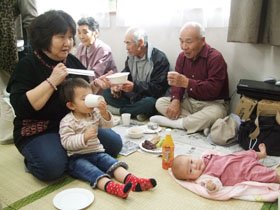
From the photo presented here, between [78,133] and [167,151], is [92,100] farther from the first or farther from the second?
[167,151]

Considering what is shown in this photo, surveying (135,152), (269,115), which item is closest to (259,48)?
(269,115)

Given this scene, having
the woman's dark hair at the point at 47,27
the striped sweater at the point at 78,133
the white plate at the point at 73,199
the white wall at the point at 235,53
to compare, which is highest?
the woman's dark hair at the point at 47,27

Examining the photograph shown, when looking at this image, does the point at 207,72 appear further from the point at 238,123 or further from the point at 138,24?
the point at 138,24

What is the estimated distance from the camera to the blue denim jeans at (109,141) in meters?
1.70

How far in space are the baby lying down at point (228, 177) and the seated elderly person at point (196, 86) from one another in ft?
2.17

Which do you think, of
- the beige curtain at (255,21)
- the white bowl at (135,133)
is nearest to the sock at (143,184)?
the white bowl at (135,133)

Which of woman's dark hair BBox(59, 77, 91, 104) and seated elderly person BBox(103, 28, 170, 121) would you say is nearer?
woman's dark hair BBox(59, 77, 91, 104)

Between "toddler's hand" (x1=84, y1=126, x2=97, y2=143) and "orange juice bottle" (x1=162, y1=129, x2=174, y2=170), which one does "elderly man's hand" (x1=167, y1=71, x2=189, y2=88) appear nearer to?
"orange juice bottle" (x1=162, y1=129, x2=174, y2=170)

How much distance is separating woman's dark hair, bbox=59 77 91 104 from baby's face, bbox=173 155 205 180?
2.09 ft

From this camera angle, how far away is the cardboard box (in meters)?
1.93

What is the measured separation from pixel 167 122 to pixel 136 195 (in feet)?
3.28

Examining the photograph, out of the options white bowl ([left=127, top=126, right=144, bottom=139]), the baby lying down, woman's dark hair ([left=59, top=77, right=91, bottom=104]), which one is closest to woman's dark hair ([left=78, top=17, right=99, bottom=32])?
white bowl ([left=127, top=126, right=144, bottom=139])

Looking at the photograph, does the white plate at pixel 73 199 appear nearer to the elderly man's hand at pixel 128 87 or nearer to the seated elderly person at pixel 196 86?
the seated elderly person at pixel 196 86

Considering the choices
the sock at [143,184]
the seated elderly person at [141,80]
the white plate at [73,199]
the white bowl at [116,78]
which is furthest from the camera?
the seated elderly person at [141,80]
